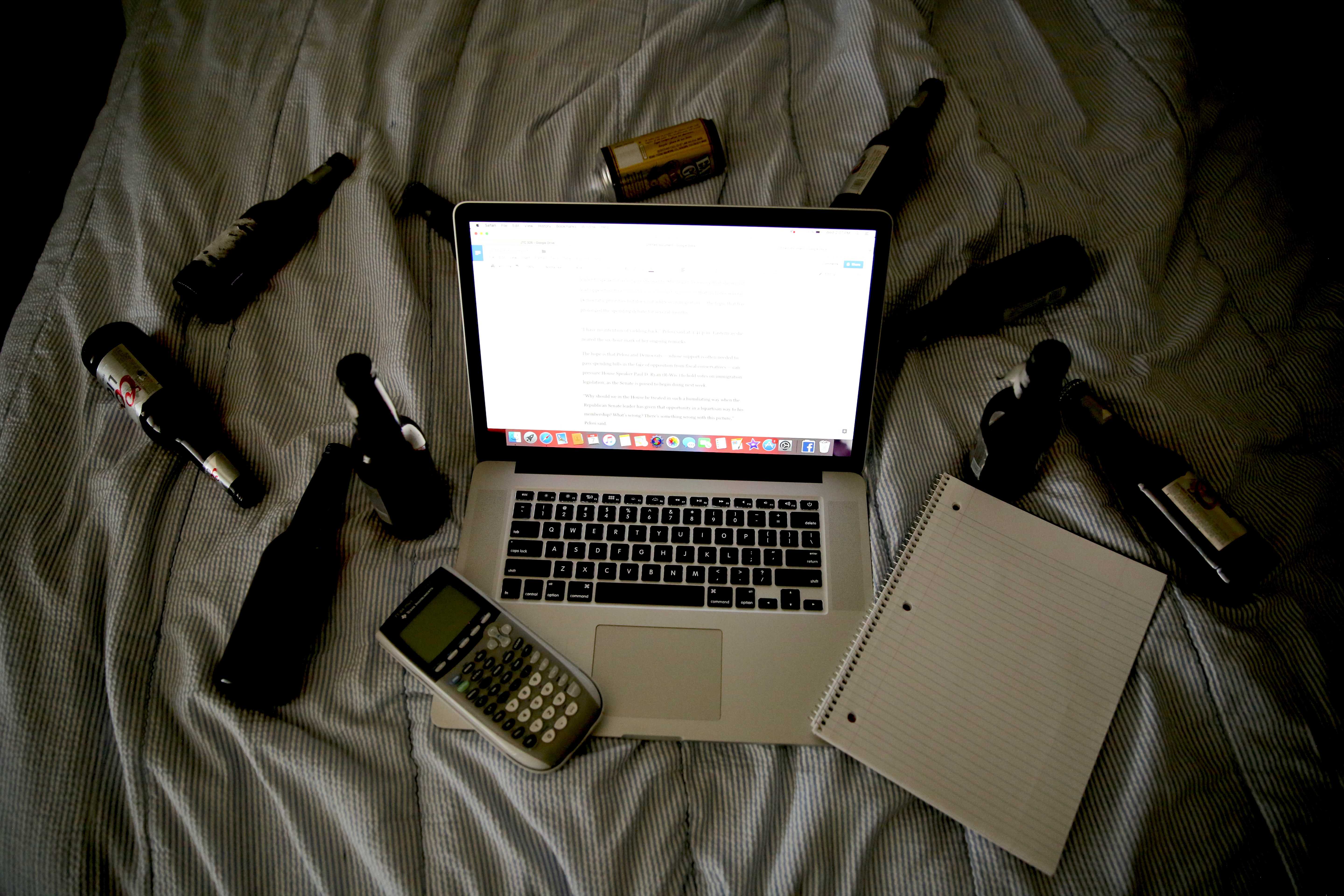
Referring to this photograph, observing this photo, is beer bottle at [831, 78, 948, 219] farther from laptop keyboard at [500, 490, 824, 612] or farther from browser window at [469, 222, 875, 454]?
laptop keyboard at [500, 490, 824, 612]

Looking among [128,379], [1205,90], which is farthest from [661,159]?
[1205,90]

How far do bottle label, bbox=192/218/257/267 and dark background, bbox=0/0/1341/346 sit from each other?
7 cm

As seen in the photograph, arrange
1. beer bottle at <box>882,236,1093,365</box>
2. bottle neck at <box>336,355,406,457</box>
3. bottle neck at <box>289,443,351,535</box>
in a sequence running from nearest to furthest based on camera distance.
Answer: bottle neck at <box>336,355,406,457</box>
bottle neck at <box>289,443,351,535</box>
beer bottle at <box>882,236,1093,365</box>

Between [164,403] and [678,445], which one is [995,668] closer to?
[678,445]

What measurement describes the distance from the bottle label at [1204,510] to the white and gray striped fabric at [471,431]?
0.16ft

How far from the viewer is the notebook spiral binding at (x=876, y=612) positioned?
1.97 ft

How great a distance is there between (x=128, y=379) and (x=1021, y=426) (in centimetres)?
82

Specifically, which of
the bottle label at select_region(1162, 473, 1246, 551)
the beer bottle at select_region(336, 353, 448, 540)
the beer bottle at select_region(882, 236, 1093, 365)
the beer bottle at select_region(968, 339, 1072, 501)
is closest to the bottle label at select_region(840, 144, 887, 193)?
the beer bottle at select_region(882, 236, 1093, 365)

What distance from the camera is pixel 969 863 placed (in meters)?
0.56

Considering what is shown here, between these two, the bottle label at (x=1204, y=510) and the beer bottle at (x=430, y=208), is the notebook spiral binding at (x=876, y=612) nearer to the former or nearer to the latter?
the bottle label at (x=1204, y=510)

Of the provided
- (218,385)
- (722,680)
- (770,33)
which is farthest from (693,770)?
(770,33)

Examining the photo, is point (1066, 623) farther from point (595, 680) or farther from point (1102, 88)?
point (1102, 88)

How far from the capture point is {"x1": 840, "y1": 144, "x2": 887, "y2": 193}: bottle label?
0.83 m

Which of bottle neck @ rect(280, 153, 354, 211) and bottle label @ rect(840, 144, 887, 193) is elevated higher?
bottle neck @ rect(280, 153, 354, 211)
